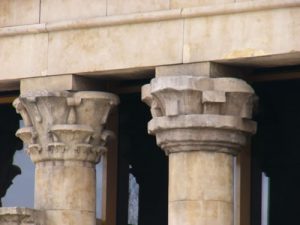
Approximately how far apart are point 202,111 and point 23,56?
3.76 meters

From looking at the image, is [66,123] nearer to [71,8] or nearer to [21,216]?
[21,216]

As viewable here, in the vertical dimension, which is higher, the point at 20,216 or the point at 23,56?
the point at 23,56

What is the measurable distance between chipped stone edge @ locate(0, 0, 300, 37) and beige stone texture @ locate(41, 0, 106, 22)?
155 millimetres

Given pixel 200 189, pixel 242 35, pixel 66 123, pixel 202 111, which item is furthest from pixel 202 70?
pixel 66 123

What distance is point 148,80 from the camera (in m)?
41.5

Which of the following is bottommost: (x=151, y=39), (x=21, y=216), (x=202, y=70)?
Result: (x=21, y=216)

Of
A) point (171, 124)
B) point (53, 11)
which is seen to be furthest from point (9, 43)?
point (171, 124)

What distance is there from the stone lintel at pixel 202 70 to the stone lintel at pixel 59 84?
67.9 inches

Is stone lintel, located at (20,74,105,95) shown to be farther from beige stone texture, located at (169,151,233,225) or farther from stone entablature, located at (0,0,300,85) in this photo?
beige stone texture, located at (169,151,233,225)

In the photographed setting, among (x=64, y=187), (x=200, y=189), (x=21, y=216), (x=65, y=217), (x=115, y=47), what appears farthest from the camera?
(x=64, y=187)

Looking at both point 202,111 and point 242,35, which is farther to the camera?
point 202,111

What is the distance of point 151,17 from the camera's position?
39.4 metres

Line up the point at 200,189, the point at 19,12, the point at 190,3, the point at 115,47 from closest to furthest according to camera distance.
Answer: the point at 200,189 → the point at 190,3 → the point at 115,47 → the point at 19,12

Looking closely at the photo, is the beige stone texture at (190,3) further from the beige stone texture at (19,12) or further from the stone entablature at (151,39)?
the beige stone texture at (19,12)
